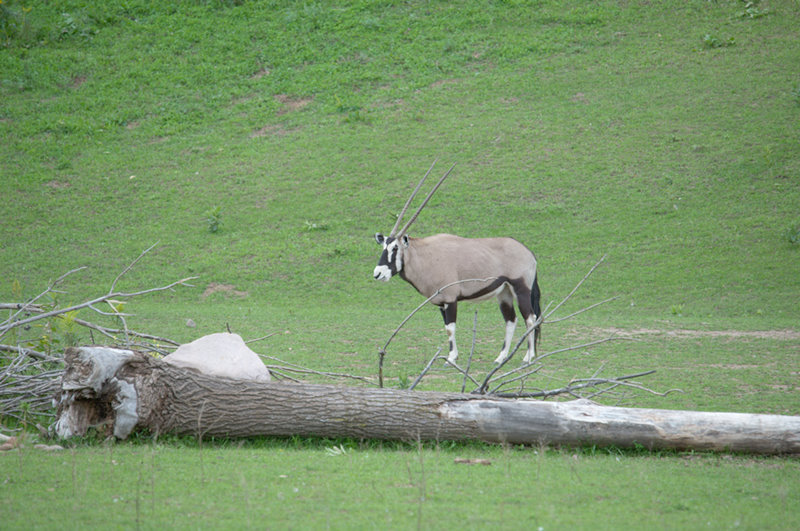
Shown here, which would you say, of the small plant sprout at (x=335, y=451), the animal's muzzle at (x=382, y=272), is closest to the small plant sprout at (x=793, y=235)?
the animal's muzzle at (x=382, y=272)

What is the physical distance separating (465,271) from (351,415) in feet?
18.4

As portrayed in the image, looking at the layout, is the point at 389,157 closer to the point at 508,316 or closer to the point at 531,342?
the point at 508,316

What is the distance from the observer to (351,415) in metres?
6.43

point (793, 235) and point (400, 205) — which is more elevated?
point (400, 205)

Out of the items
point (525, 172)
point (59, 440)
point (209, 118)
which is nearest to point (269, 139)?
point (209, 118)

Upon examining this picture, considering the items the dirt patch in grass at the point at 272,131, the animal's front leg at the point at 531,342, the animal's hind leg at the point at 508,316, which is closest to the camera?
the animal's front leg at the point at 531,342

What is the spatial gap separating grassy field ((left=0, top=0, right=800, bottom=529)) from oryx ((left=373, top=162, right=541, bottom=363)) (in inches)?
32.1

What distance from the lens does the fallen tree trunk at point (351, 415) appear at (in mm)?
6230

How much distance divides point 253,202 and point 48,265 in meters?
5.79

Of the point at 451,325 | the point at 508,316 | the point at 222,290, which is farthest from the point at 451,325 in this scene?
the point at 222,290

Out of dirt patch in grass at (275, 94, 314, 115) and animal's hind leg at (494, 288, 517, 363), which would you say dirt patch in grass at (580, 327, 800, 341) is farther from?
dirt patch in grass at (275, 94, 314, 115)

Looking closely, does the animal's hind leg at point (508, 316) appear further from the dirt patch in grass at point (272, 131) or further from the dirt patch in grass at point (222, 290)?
the dirt patch in grass at point (272, 131)

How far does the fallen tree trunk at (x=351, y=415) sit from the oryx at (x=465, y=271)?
496 cm

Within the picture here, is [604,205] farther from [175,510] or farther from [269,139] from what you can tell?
[175,510]
